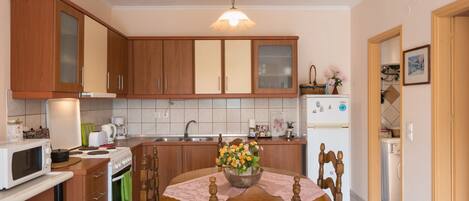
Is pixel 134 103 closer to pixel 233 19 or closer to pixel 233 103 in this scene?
pixel 233 103

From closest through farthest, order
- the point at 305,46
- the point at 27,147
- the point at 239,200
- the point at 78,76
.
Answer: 1. the point at 239,200
2. the point at 27,147
3. the point at 78,76
4. the point at 305,46

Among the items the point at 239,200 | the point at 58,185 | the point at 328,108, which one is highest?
the point at 328,108

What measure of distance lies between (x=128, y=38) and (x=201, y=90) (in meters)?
1.07

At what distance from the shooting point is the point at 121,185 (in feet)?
10.1

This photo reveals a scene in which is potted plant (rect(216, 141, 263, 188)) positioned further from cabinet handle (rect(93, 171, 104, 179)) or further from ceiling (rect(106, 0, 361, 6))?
ceiling (rect(106, 0, 361, 6))

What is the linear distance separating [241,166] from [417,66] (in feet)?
5.89

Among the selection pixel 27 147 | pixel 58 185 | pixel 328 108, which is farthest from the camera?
pixel 328 108

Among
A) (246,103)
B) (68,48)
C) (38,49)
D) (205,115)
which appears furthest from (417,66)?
(38,49)

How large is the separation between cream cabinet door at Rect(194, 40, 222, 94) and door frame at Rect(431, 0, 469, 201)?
2285 mm

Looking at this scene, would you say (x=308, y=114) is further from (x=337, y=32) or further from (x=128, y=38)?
(x=128, y=38)

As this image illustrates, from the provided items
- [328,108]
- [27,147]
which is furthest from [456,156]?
[27,147]

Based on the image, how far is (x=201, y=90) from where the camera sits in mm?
4152

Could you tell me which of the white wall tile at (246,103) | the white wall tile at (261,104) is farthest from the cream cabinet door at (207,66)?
the white wall tile at (261,104)

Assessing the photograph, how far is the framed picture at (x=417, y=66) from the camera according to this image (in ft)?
8.92
